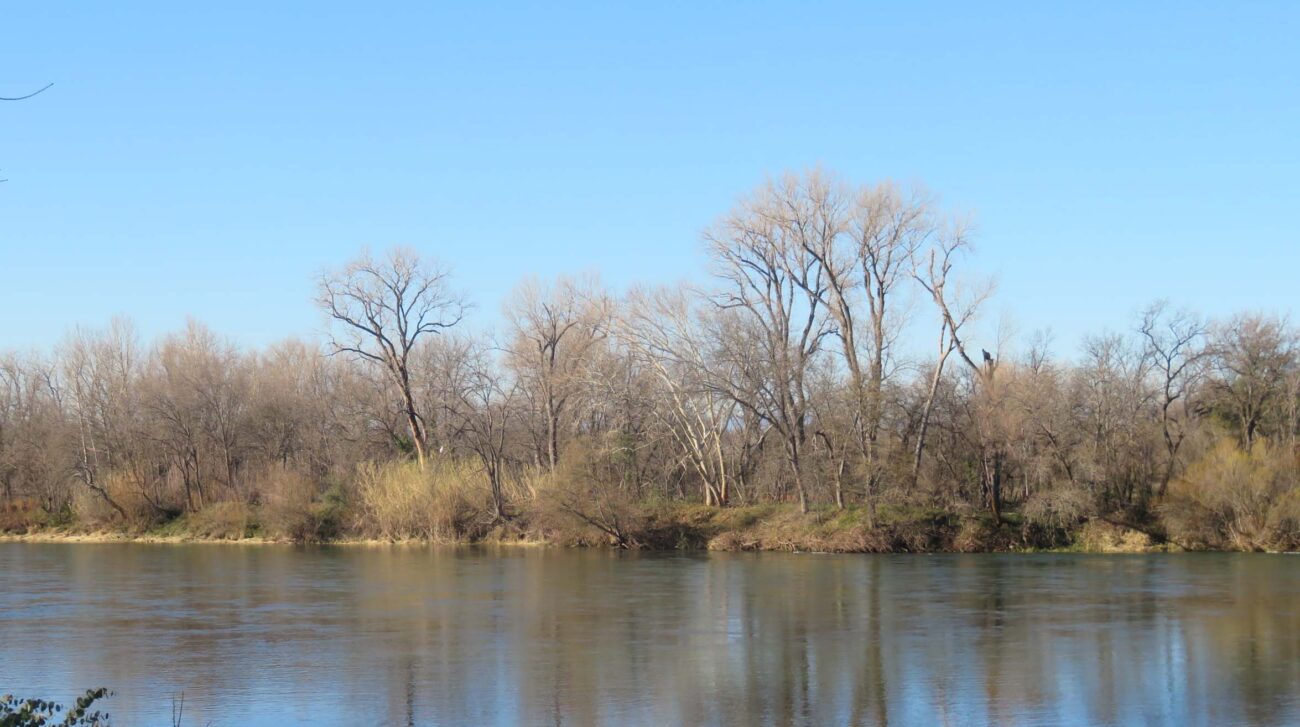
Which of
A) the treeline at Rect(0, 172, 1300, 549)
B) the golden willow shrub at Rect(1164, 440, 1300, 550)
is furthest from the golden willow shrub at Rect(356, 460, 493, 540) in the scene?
the golden willow shrub at Rect(1164, 440, 1300, 550)

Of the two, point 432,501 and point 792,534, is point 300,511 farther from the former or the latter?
point 792,534

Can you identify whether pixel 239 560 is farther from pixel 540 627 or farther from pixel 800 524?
pixel 540 627

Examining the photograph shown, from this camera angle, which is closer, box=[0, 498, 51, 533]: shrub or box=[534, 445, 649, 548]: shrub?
box=[534, 445, 649, 548]: shrub

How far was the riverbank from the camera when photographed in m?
45.6

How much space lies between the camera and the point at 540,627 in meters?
25.5

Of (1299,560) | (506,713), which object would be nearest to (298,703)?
(506,713)

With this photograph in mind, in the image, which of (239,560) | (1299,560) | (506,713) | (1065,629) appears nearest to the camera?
(506,713)

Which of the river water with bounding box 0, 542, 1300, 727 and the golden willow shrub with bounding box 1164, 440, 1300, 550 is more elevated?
the golden willow shrub with bounding box 1164, 440, 1300, 550

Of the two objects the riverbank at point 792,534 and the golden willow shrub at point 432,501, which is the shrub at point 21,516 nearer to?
the riverbank at point 792,534

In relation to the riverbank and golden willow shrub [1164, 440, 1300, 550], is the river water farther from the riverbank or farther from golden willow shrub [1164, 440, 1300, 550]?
the riverbank

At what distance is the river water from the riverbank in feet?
17.7

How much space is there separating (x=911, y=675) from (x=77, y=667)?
13837 mm

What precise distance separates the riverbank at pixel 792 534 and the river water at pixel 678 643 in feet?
17.7

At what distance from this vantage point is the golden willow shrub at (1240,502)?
42.8 meters
